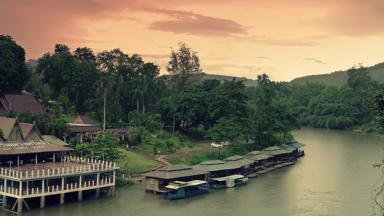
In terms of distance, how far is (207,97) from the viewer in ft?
310

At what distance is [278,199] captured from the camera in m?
57.1

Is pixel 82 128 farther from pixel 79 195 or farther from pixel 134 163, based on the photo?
pixel 79 195

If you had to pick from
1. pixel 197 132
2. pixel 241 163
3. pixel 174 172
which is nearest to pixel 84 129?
pixel 174 172

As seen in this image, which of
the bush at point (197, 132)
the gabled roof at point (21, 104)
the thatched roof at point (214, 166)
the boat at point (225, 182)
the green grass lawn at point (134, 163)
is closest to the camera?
the boat at point (225, 182)

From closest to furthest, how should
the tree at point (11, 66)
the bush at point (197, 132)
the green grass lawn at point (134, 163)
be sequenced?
the green grass lawn at point (134, 163), the tree at point (11, 66), the bush at point (197, 132)

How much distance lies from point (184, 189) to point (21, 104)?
114 feet

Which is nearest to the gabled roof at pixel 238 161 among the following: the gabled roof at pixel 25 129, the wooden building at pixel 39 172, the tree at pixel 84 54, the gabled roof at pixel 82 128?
the wooden building at pixel 39 172

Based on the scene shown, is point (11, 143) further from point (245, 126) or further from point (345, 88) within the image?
point (345, 88)

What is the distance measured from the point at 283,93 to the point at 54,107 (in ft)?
361

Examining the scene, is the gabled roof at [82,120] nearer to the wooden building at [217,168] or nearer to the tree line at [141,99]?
the tree line at [141,99]

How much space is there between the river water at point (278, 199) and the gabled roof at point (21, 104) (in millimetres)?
27287

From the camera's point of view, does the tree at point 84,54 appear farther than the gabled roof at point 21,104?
Yes

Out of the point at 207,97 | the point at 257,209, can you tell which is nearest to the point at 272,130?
the point at 207,97

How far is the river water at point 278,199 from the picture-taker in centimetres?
5031
